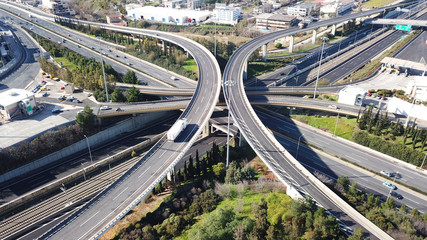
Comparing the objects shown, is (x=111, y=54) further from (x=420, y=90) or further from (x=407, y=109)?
(x=420, y=90)

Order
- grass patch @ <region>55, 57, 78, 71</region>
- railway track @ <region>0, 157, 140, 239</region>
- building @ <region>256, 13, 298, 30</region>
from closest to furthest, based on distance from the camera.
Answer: railway track @ <region>0, 157, 140, 239</region> < grass patch @ <region>55, 57, 78, 71</region> < building @ <region>256, 13, 298, 30</region>

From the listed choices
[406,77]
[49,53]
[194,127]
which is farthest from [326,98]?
[49,53]

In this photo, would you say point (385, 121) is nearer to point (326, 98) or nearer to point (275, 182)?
point (326, 98)

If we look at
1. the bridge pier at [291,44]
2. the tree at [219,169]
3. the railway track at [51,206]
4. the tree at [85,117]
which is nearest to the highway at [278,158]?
the tree at [219,169]

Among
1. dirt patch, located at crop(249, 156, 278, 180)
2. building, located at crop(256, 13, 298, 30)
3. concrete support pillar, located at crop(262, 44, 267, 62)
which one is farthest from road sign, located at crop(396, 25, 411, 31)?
dirt patch, located at crop(249, 156, 278, 180)

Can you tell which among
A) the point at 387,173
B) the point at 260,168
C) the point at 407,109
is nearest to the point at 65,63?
the point at 260,168

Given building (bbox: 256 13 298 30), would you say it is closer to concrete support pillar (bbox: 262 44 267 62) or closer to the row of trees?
concrete support pillar (bbox: 262 44 267 62)

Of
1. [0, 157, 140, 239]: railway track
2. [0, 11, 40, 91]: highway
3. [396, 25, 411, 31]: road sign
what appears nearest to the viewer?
[0, 157, 140, 239]: railway track

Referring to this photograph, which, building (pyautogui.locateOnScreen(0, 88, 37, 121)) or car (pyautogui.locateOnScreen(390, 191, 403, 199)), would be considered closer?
car (pyautogui.locateOnScreen(390, 191, 403, 199))
